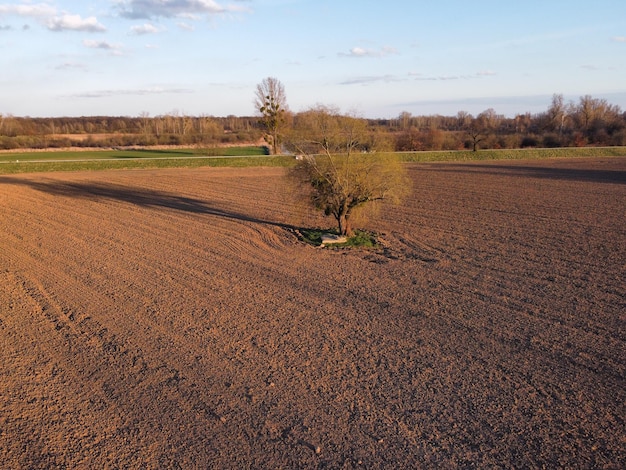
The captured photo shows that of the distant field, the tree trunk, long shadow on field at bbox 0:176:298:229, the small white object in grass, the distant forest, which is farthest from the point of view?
the distant forest

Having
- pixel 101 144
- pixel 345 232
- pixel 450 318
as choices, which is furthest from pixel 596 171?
pixel 101 144

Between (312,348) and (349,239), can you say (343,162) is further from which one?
(312,348)

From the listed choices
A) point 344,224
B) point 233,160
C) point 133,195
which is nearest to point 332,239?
point 344,224

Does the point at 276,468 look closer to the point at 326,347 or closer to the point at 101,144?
the point at 326,347

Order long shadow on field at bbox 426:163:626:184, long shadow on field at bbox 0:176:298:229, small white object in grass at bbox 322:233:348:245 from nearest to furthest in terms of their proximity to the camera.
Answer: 1. small white object in grass at bbox 322:233:348:245
2. long shadow on field at bbox 0:176:298:229
3. long shadow on field at bbox 426:163:626:184

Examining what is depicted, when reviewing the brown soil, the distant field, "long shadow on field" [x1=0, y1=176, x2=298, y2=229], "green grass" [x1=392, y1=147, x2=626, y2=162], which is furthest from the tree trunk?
"green grass" [x1=392, y1=147, x2=626, y2=162]

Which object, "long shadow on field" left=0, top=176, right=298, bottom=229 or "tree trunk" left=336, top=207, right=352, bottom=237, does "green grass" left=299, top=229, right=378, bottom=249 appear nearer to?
"tree trunk" left=336, top=207, right=352, bottom=237

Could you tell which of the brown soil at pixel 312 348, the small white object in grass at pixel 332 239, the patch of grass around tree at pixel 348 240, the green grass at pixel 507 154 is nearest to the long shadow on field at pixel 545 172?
the green grass at pixel 507 154

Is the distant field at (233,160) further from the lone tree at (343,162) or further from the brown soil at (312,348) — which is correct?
the brown soil at (312,348)
